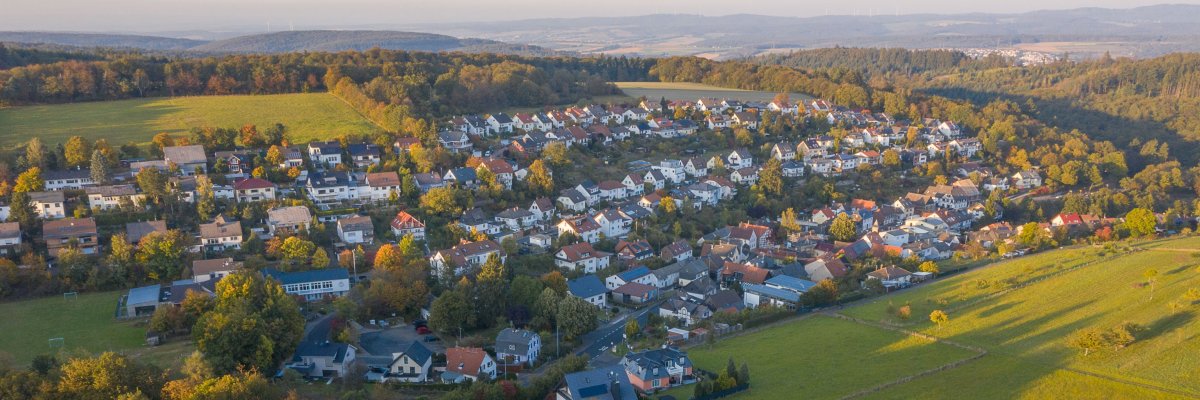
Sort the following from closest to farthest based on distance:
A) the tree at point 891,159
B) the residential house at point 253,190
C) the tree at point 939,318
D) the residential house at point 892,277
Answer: the tree at point 939,318 → the residential house at point 892,277 → the residential house at point 253,190 → the tree at point 891,159

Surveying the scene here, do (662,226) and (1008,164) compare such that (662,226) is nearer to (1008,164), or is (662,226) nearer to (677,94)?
(1008,164)

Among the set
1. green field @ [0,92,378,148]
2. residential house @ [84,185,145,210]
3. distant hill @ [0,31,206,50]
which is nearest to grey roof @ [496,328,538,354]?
residential house @ [84,185,145,210]

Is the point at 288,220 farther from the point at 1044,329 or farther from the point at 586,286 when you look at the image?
the point at 1044,329

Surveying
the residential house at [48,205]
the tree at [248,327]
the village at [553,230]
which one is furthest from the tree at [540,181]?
the residential house at [48,205]

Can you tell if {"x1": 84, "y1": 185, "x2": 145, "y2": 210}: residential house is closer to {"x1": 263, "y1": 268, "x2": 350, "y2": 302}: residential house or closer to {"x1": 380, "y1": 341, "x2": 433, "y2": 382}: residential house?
{"x1": 263, "y1": 268, "x2": 350, "y2": 302}: residential house

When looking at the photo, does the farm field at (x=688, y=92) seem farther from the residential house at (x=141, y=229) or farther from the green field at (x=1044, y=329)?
the residential house at (x=141, y=229)
